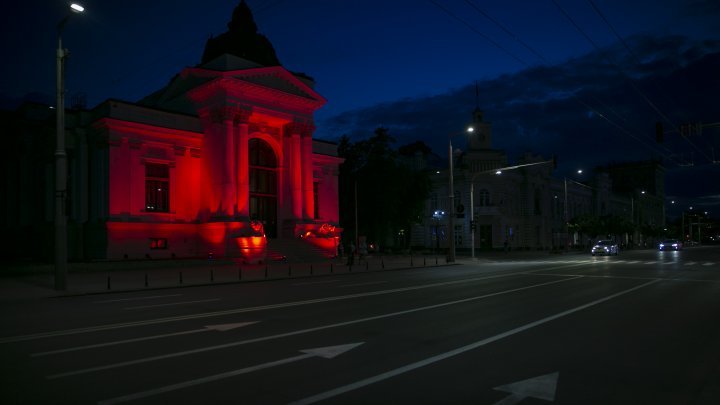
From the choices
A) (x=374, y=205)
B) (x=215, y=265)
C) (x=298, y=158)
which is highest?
(x=298, y=158)

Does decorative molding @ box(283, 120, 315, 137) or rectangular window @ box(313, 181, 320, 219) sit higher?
decorative molding @ box(283, 120, 315, 137)

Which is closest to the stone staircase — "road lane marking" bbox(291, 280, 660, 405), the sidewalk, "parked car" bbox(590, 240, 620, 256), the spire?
the sidewalk

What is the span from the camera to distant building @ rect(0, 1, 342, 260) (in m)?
37.3

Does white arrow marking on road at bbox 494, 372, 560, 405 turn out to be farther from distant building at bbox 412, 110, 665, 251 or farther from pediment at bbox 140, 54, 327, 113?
distant building at bbox 412, 110, 665, 251

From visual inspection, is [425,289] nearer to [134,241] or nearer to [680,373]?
[680,373]

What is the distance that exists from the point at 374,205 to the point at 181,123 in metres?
20.8

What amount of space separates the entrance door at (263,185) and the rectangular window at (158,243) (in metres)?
7.78

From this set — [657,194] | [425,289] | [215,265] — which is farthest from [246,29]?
[657,194]

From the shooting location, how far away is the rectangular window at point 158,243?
38.6m

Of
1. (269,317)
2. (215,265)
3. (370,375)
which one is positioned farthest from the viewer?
(215,265)

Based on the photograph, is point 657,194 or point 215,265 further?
point 657,194

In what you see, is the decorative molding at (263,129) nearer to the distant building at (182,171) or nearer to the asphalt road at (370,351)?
the distant building at (182,171)

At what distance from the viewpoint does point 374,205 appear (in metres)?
53.7

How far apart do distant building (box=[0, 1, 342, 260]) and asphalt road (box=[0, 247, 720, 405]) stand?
75.5ft
